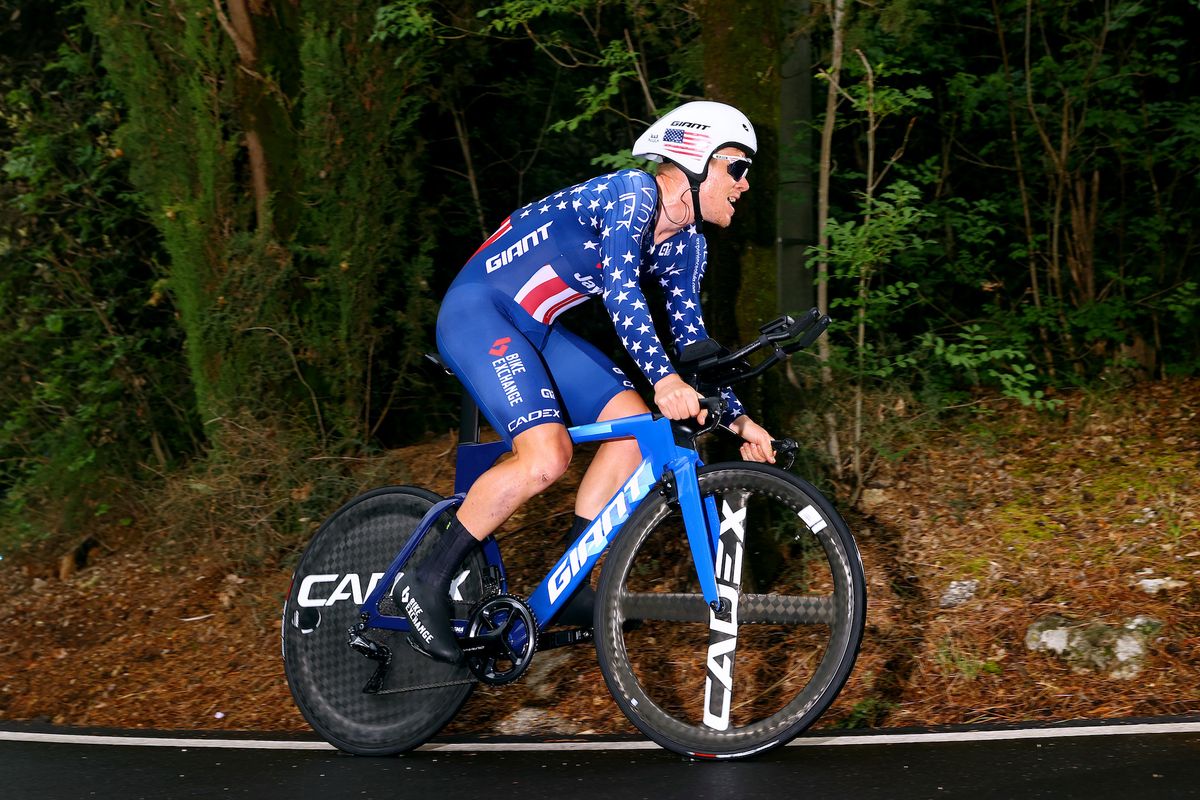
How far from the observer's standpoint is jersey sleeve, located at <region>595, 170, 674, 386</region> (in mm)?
4246

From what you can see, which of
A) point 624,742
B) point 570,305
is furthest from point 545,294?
point 624,742

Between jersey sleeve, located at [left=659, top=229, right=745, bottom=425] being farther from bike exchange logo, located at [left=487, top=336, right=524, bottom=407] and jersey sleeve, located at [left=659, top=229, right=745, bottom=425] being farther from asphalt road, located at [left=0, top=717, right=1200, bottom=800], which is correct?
asphalt road, located at [left=0, top=717, right=1200, bottom=800]

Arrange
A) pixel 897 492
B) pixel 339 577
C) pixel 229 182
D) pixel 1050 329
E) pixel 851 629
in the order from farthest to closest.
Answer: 1. pixel 1050 329
2. pixel 229 182
3. pixel 897 492
4. pixel 339 577
5. pixel 851 629

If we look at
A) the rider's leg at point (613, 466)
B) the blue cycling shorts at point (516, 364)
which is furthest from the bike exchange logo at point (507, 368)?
the rider's leg at point (613, 466)

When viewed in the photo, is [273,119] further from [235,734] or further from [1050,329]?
[1050,329]

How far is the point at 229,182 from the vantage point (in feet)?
23.7

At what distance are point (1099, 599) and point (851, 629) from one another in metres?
1.89

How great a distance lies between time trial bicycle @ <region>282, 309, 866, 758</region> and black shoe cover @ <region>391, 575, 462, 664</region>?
62 millimetres

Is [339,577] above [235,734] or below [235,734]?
above

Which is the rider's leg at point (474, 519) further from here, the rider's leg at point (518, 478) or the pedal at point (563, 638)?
the pedal at point (563, 638)

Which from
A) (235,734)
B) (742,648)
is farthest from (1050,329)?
(235,734)

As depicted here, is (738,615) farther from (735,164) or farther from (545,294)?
(735,164)

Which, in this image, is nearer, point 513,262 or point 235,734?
point 513,262

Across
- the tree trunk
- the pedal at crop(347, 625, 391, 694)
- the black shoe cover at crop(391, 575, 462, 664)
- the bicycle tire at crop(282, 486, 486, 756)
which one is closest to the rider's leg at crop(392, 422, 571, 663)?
the black shoe cover at crop(391, 575, 462, 664)
